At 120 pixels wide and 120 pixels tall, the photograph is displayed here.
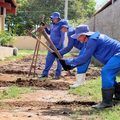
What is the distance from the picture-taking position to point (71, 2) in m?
59.0

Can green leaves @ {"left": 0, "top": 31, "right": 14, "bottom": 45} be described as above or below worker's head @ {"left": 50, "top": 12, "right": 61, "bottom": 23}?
below

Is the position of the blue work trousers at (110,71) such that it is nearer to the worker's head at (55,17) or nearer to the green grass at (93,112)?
the green grass at (93,112)

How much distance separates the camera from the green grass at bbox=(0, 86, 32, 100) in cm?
862

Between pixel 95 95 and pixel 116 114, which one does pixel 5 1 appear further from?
pixel 116 114

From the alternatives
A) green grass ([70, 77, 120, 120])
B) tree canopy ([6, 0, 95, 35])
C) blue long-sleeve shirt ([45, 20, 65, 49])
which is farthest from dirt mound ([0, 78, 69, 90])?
tree canopy ([6, 0, 95, 35])

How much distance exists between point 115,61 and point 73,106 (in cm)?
106

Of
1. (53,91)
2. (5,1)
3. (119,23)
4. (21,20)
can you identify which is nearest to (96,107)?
(53,91)

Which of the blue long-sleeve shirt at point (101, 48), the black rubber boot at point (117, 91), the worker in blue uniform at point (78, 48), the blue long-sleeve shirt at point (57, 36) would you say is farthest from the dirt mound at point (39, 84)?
the blue long-sleeve shirt at point (101, 48)

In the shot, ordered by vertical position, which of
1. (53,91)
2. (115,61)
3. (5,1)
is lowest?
(53,91)

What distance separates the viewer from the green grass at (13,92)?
8.62 meters

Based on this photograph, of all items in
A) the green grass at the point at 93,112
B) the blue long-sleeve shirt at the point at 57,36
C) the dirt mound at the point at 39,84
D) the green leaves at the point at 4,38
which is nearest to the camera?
the green grass at the point at 93,112

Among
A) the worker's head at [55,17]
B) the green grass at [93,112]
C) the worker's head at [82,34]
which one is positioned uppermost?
the worker's head at [55,17]

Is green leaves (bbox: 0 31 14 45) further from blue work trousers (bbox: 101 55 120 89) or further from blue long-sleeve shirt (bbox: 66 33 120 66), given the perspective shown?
blue work trousers (bbox: 101 55 120 89)

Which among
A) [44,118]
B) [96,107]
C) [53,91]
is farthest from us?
[53,91]
